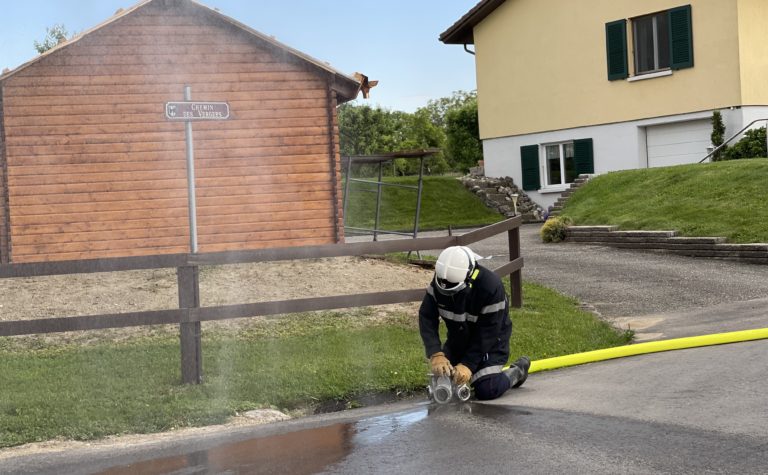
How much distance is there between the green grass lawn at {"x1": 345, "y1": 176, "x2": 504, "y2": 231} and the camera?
2828 cm

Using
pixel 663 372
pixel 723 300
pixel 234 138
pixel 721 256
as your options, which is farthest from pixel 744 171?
pixel 663 372

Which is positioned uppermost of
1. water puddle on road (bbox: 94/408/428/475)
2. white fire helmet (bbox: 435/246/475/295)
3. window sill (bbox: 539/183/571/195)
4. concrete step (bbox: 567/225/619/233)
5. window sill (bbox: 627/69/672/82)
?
window sill (bbox: 627/69/672/82)

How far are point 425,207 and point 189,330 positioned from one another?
2135 centimetres

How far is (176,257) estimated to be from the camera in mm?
8797

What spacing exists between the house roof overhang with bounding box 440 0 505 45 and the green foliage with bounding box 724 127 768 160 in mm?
9223

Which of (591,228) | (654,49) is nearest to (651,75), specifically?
(654,49)

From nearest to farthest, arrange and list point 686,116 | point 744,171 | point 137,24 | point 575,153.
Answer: point 137,24 < point 744,171 < point 686,116 < point 575,153

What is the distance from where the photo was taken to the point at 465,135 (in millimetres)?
41281

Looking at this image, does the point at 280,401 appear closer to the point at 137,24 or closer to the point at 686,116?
the point at 137,24

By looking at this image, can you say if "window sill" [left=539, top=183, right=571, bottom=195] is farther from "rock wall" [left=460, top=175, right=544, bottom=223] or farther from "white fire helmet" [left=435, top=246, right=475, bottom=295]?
"white fire helmet" [left=435, top=246, right=475, bottom=295]

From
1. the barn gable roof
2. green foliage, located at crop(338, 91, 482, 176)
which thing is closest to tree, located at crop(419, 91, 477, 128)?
green foliage, located at crop(338, 91, 482, 176)

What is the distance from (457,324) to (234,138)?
9427 millimetres

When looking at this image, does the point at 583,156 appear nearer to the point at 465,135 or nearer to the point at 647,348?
the point at 465,135

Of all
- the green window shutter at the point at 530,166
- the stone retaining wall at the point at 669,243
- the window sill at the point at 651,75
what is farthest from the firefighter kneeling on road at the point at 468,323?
the green window shutter at the point at 530,166
